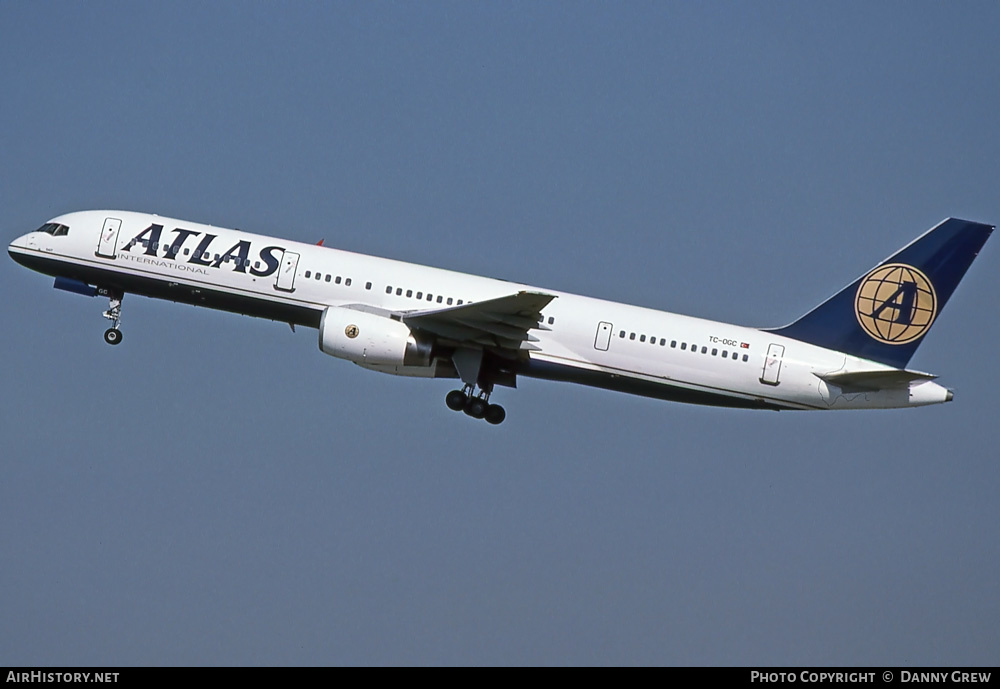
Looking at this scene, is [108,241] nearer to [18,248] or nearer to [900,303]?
[18,248]

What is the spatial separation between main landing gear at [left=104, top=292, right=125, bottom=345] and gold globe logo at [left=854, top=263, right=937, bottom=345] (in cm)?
2542

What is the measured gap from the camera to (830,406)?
44.9 metres

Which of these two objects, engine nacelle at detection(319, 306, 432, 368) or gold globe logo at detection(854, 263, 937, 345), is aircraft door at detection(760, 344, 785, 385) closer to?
gold globe logo at detection(854, 263, 937, 345)

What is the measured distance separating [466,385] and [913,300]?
1559cm

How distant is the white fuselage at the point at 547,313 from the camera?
1762 inches

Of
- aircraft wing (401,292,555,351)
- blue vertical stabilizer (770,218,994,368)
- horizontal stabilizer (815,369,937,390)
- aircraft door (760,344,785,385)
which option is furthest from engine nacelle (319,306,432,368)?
horizontal stabilizer (815,369,937,390)

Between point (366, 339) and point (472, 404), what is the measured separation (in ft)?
17.4

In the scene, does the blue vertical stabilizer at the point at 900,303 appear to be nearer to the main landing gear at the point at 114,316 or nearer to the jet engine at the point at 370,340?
the jet engine at the point at 370,340

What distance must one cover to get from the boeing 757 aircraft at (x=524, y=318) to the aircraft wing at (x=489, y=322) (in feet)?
0.23

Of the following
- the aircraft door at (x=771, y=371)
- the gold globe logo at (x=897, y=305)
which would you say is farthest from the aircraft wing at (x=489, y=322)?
the gold globe logo at (x=897, y=305)

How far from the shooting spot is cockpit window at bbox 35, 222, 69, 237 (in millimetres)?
46594
